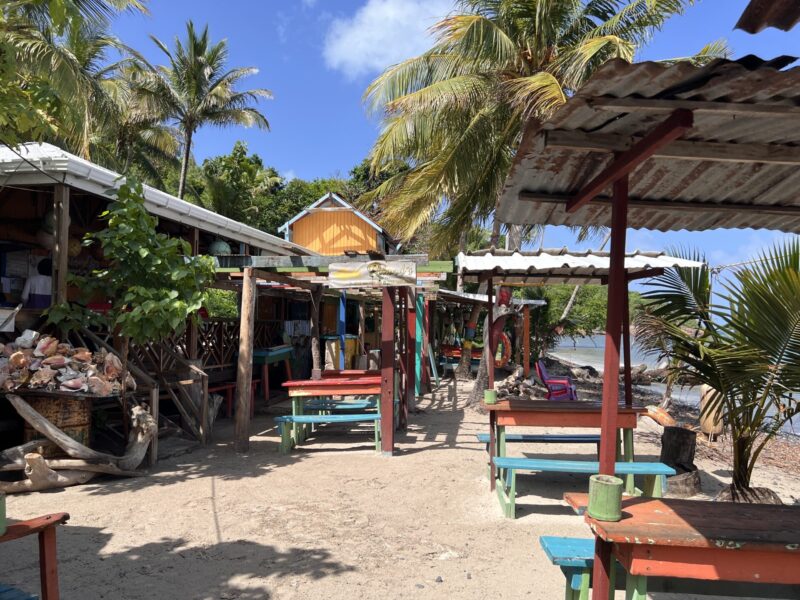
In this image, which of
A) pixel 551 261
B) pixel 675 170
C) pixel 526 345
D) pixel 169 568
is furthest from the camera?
pixel 526 345

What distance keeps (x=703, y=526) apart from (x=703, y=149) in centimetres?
175

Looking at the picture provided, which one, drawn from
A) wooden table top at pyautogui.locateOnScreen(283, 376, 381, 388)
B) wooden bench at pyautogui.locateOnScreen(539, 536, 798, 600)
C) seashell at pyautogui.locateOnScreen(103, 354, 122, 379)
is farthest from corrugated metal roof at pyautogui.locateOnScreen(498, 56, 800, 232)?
seashell at pyautogui.locateOnScreen(103, 354, 122, 379)

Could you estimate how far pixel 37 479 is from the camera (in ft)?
18.2

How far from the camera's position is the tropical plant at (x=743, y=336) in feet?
12.8

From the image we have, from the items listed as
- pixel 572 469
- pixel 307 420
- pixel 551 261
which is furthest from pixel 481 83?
pixel 572 469

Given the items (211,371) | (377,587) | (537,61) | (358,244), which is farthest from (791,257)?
(358,244)

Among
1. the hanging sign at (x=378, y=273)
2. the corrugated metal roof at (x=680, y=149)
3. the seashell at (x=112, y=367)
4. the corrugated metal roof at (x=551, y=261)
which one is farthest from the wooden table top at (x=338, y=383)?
the corrugated metal roof at (x=680, y=149)

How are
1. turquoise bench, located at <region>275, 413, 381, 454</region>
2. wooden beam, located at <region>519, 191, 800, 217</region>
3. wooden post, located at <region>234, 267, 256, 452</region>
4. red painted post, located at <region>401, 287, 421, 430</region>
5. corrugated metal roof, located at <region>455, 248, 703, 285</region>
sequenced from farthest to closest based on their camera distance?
red painted post, located at <region>401, 287, 421, 430</region>, wooden post, located at <region>234, 267, 256, 452</region>, turquoise bench, located at <region>275, 413, 381, 454</region>, corrugated metal roof, located at <region>455, 248, 703, 285</region>, wooden beam, located at <region>519, 191, 800, 217</region>

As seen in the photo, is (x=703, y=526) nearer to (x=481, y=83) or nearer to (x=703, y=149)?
(x=703, y=149)

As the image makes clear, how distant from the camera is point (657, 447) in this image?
837cm

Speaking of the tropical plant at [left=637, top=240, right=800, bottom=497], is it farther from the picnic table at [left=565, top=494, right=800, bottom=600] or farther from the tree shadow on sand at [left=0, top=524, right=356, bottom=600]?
the tree shadow on sand at [left=0, top=524, right=356, bottom=600]

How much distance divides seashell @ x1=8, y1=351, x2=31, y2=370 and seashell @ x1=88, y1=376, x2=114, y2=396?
2.05 ft

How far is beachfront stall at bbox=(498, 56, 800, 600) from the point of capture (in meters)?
2.09

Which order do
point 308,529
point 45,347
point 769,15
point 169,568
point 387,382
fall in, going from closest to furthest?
point 769,15 → point 169,568 → point 308,529 → point 45,347 → point 387,382
